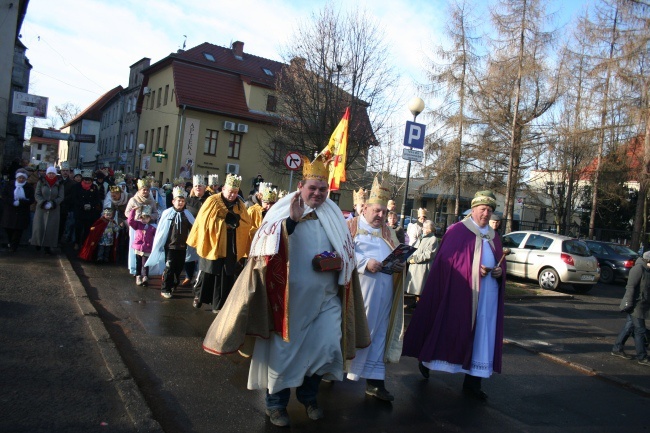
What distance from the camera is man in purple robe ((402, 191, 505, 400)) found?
5.87 m

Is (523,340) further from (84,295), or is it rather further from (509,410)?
(84,295)

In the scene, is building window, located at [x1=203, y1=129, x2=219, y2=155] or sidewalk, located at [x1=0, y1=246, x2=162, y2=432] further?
building window, located at [x1=203, y1=129, x2=219, y2=155]

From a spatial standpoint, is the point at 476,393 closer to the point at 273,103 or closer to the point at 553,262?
the point at 553,262

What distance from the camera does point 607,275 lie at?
20.9 m

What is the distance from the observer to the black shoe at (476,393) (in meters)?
5.82

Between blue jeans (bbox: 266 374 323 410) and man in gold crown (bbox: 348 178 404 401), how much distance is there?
0.68 m

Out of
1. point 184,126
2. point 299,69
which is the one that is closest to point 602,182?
point 299,69

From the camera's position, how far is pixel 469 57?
88.5ft

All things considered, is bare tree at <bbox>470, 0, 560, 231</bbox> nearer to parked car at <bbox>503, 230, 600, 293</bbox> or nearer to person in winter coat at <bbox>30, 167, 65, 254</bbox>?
parked car at <bbox>503, 230, 600, 293</bbox>

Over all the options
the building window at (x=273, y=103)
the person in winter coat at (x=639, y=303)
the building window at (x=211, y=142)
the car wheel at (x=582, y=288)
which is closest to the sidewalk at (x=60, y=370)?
the person in winter coat at (x=639, y=303)

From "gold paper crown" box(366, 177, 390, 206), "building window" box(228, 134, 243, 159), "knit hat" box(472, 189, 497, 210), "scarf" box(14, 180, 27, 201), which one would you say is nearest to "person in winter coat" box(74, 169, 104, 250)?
"scarf" box(14, 180, 27, 201)

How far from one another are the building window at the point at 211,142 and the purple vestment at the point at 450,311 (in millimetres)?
36054

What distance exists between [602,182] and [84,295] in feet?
90.5

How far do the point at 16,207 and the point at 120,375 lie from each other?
8104 millimetres
